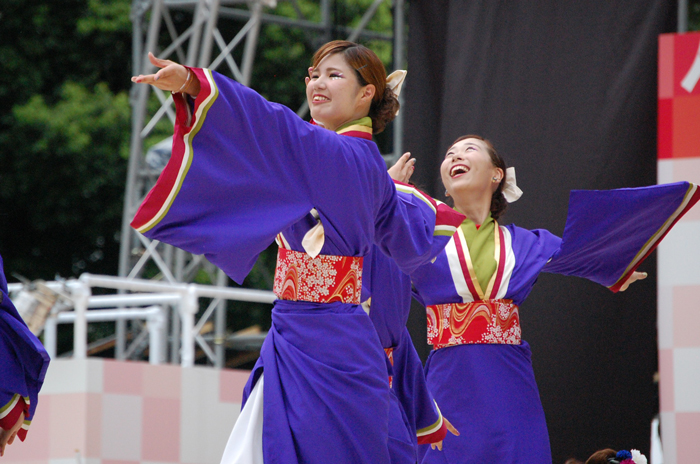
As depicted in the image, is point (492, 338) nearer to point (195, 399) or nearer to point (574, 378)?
point (574, 378)

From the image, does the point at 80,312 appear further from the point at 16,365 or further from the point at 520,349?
the point at 520,349

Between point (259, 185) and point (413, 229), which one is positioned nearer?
point (259, 185)

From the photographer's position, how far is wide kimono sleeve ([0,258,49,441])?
2.32 metres

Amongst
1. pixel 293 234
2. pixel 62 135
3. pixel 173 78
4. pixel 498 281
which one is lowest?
pixel 498 281

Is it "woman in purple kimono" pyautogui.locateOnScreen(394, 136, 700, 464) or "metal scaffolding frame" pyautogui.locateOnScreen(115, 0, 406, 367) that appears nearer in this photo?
"woman in purple kimono" pyautogui.locateOnScreen(394, 136, 700, 464)

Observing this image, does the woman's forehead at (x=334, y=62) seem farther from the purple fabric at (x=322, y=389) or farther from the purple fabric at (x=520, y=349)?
the purple fabric at (x=520, y=349)

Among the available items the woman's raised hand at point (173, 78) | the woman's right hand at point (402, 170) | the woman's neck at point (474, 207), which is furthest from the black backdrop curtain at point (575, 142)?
the woman's raised hand at point (173, 78)

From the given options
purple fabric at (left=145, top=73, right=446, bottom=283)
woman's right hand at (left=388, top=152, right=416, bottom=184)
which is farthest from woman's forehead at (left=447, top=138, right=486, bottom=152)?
purple fabric at (left=145, top=73, right=446, bottom=283)

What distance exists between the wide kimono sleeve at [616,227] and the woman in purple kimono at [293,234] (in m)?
0.81

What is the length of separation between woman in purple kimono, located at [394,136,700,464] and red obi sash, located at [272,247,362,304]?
847 millimetres

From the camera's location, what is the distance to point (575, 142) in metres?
3.69

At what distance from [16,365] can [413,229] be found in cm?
106

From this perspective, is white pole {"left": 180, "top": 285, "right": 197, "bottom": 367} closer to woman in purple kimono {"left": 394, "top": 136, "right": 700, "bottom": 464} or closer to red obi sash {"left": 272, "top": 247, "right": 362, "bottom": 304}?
woman in purple kimono {"left": 394, "top": 136, "right": 700, "bottom": 464}

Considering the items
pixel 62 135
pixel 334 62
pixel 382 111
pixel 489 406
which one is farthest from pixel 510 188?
pixel 62 135
